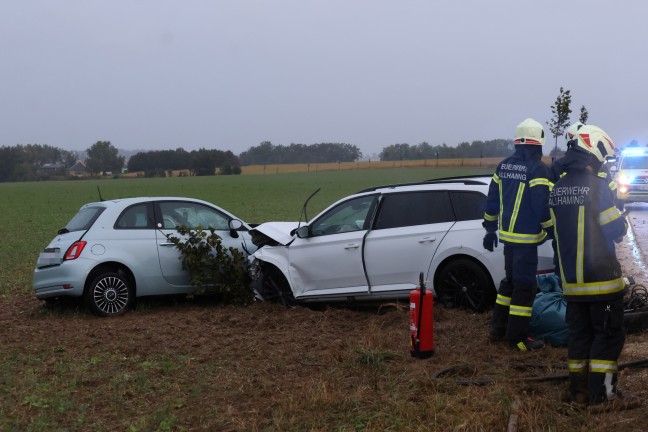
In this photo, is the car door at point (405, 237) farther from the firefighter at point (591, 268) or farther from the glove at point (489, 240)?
the firefighter at point (591, 268)

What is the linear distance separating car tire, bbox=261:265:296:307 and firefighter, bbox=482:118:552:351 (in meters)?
3.33

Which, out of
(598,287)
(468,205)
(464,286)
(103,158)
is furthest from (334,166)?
(598,287)

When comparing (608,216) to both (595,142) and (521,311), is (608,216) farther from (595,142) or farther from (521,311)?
(521,311)

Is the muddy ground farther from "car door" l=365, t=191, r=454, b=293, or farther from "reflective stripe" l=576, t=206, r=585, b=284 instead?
"reflective stripe" l=576, t=206, r=585, b=284

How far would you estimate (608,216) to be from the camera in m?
4.75

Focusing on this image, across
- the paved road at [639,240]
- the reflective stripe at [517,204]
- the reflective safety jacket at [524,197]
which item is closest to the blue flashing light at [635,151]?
the paved road at [639,240]

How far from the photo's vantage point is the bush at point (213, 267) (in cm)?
957

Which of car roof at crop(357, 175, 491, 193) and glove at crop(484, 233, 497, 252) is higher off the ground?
car roof at crop(357, 175, 491, 193)

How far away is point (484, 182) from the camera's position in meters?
8.32

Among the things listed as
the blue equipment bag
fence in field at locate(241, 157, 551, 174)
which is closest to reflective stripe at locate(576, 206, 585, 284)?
the blue equipment bag

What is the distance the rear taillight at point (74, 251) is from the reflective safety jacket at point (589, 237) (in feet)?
20.3

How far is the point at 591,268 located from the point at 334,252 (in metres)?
4.23

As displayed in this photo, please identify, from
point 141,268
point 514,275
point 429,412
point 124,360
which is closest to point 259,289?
point 141,268

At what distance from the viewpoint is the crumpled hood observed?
30.4 ft
